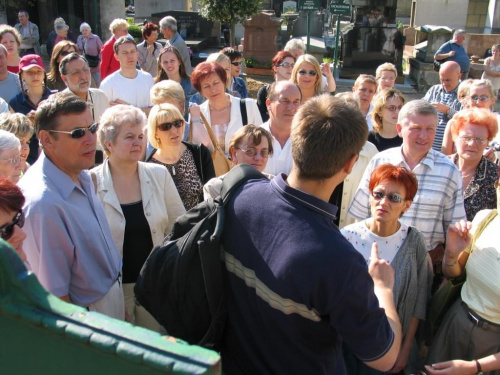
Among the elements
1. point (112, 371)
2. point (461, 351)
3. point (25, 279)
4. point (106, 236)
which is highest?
point (25, 279)

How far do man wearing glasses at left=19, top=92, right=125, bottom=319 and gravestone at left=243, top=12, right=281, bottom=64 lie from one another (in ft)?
45.0

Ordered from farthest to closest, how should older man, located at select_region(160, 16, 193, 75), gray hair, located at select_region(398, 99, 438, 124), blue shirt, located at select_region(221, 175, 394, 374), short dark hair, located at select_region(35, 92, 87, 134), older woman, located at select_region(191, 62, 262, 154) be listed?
older man, located at select_region(160, 16, 193, 75), older woman, located at select_region(191, 62, 262, 154), gray hair, located at select_region(398, 99, 438, 124), short dark hair, located at select_region(35, 92, 87, 134), blue shirt, located at select_region(221, 175, 394, 374)

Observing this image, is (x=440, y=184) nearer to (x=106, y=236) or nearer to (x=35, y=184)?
(x=106, y=236)

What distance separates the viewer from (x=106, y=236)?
2582 millimetres

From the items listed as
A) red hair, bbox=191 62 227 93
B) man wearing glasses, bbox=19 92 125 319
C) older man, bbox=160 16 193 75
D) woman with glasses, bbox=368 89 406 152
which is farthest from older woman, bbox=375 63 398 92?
man wearing glasses, bbox=19 92 125 319

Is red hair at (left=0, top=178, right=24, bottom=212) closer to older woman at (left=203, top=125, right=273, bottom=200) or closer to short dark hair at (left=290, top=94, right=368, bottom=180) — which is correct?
short dark hair at (left=290, top=94, right=368, bottom=180)

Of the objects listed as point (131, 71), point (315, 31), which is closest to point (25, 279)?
point (131, 71)

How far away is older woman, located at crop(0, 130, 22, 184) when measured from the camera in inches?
115

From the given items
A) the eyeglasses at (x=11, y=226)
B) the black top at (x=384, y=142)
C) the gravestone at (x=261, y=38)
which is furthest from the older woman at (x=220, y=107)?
the gravestone at (x=261, y=38)

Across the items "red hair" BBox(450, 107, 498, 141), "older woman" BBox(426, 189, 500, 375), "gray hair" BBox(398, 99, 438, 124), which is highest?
"gray hair" BBox(398, 99, 438, 124)

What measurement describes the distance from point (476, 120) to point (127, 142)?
2518 millimetres

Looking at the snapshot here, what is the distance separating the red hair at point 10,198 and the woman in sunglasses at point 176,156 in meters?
1.48

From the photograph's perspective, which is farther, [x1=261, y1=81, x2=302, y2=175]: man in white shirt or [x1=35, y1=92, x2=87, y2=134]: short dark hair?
[x1=261, y1=81, x2=302, y2=175]: man in white shirt

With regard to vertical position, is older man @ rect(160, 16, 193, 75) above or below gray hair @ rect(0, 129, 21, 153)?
above
